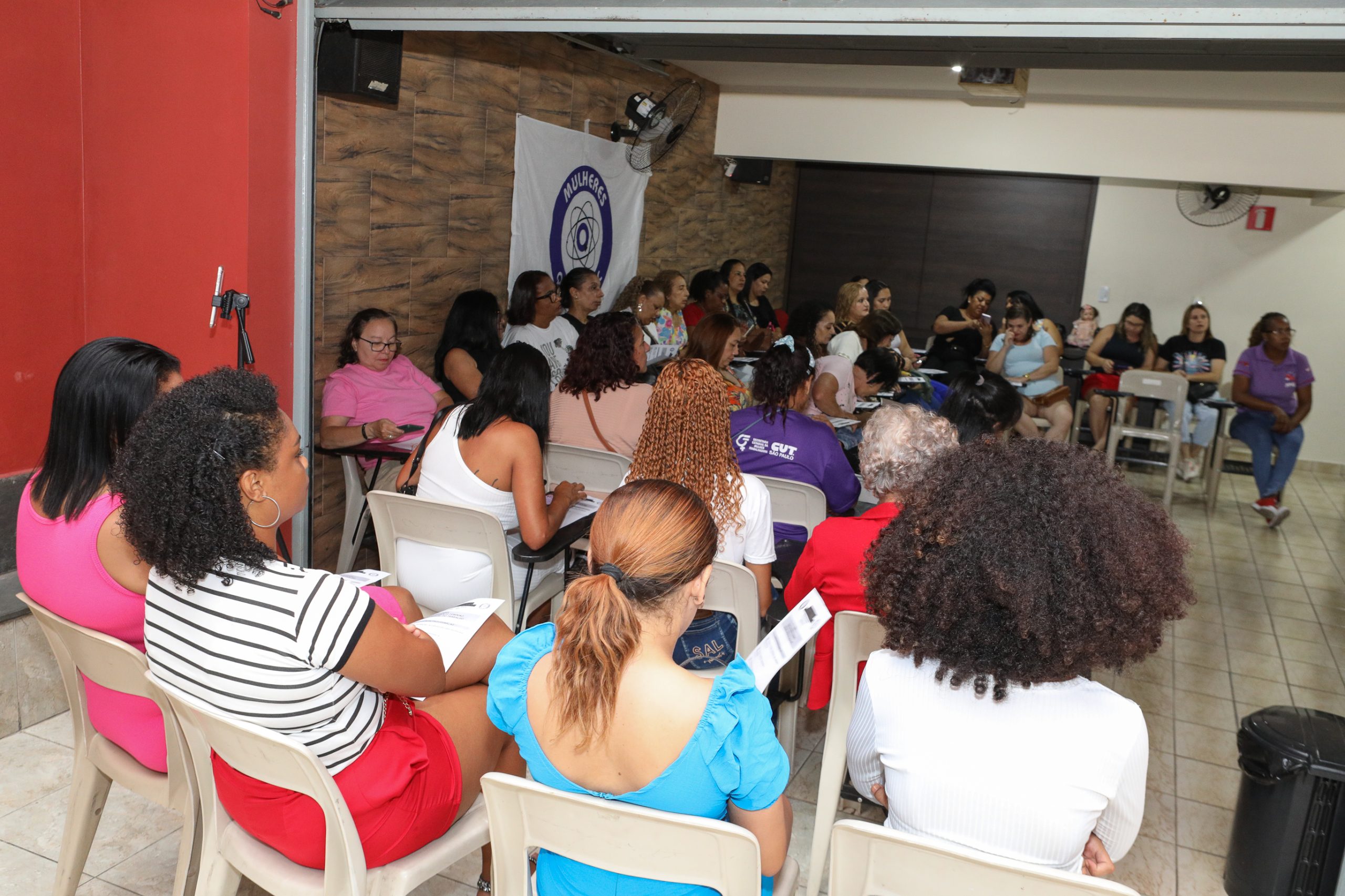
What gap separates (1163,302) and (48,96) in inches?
311

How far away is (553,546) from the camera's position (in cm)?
279

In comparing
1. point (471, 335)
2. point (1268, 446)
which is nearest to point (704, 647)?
point (471, 335)

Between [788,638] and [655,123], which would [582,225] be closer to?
[655,123]

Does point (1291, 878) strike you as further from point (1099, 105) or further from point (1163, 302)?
point (1163, 302)

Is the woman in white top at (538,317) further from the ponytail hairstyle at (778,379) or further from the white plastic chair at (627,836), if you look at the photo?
the white plastic chair at (627,836)

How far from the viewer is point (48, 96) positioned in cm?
326

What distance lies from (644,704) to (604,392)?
2.46m

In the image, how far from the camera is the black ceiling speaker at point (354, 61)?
356cm

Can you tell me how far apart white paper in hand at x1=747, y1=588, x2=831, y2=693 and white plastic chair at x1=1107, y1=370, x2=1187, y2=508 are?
4919mm

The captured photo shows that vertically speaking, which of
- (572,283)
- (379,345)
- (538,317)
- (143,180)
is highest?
(143,180)

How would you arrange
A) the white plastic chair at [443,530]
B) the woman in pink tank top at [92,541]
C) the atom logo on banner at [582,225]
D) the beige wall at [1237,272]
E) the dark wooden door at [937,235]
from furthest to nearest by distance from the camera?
the dark wooden door at [937,235] < the beige wall at [1237,272] < the atom logo on banner at [582,225] < the white plastic chair at [443,530] < the woman in pink tank top at [92,541]

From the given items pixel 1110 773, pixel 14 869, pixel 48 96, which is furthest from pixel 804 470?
pixel 48 96

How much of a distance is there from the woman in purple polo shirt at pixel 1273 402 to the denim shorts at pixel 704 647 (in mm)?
5111

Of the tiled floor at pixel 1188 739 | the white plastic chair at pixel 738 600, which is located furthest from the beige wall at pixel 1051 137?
the white plastic chair at pixel 738 600
